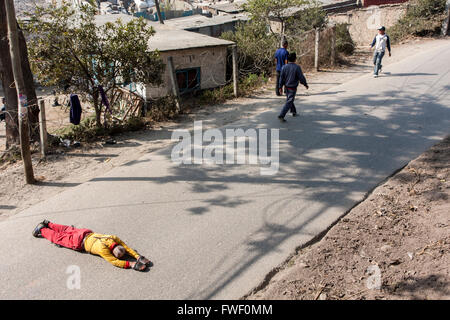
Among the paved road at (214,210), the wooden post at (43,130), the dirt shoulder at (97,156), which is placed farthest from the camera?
the wooden post at (43,130)

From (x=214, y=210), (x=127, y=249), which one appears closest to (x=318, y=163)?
(x=214, y=210)

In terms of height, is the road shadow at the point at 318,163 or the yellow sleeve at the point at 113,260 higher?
the road shadow at the point at 318,163

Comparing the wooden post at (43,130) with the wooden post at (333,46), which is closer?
the wooden post at (43,130)

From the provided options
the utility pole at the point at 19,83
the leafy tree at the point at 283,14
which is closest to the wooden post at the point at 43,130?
the utility pole at the point at 19,83

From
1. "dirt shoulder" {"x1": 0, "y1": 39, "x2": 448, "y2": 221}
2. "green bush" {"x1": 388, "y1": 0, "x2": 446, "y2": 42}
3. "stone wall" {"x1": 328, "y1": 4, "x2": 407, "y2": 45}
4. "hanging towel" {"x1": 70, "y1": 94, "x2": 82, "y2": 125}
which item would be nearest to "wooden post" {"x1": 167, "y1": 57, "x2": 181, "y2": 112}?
"dirt shoulder" {"x1": 0, "y1": 39, "x2": 448, "y2": 221}

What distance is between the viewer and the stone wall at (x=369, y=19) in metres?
22.6

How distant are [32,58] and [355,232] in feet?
24.3

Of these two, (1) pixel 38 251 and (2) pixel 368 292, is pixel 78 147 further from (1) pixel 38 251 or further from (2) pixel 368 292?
(2) pixel 368 292

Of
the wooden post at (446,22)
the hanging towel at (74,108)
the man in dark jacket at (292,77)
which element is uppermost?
the wooden post at (446,22)

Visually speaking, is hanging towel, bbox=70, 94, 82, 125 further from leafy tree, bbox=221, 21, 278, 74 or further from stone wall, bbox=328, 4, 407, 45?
stone wall, bbox=328, 4, 407, 45

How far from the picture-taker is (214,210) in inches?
214

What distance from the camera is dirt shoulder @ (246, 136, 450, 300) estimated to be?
3.85 m

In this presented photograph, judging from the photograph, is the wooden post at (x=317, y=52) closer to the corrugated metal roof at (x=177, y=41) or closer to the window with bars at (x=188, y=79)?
the corrugated metal roof at (x=177, y=41)

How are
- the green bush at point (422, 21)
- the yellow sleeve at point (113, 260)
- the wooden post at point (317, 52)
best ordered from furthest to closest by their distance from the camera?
1. the green bush at point (422, 21)
2. the wooden post at point (317, 52)
3. the yellow sleeve at point (113, 260)
